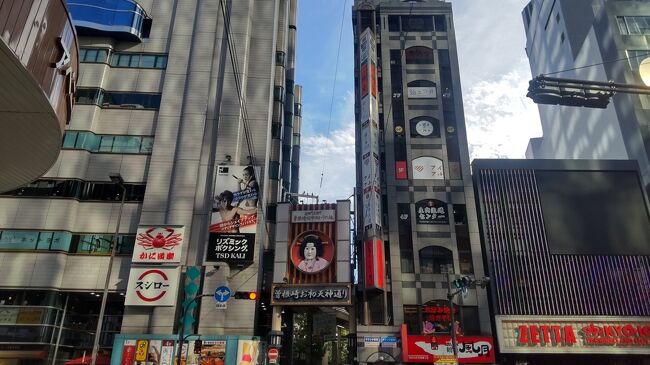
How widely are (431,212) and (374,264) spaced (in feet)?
24.8

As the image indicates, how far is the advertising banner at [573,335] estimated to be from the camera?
33375mm

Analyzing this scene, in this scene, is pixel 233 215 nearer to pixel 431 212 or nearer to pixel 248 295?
pixel 248 295

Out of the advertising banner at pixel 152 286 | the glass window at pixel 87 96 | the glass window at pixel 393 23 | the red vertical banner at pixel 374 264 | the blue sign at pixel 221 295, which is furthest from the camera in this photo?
the glass window at pixel 393 23

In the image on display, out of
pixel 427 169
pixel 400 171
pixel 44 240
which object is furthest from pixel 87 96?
pixel 427 169

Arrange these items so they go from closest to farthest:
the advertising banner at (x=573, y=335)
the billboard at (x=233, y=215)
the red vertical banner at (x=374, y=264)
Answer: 1. the advertising banner at (x=573, y=335)
2. the billboard at (x=233, y=215)
3. the red vertical banner at (x=374, y=264)

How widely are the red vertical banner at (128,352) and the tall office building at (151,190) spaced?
3.76ft

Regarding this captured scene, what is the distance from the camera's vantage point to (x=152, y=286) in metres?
33.3

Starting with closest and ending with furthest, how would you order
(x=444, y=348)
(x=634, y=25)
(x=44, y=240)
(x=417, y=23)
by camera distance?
(x=444, y=348) < (x=44, y=240) < (x=634, y=25) < (x=417, y=23)

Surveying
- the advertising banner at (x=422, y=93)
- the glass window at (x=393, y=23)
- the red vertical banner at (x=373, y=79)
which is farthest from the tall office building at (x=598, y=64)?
the red vertical banner at (x=373, y=79)

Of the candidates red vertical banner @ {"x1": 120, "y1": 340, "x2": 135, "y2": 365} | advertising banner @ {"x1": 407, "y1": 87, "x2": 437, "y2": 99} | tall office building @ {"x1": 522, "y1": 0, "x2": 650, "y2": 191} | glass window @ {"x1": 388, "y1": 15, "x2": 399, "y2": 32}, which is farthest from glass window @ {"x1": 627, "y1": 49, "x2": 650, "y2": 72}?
red vertical banner @ {"x1": 120, "y1": 340, "x2": 135, "y2": 365}

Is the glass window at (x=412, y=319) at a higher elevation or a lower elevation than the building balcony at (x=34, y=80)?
lower

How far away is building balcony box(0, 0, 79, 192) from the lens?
941 centimetres

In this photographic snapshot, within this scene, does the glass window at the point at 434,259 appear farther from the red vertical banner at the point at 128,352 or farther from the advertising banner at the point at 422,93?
the red vertical banner at the point at 128,352

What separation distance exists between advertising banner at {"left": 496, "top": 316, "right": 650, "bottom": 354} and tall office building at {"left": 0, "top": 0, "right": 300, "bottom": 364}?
65.4 feet
